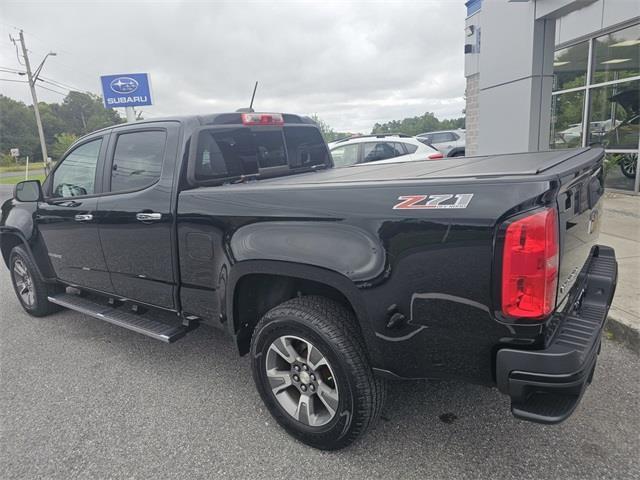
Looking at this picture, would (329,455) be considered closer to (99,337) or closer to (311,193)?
(311,193)

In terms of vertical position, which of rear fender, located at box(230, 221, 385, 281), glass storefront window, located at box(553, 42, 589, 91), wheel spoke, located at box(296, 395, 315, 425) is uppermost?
glass storefront window, located at box(553, 42, 589, 91)

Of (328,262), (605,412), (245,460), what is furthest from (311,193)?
(605,412)

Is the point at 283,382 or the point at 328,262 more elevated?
the point at 328,262

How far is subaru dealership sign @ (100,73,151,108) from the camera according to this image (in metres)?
21.7

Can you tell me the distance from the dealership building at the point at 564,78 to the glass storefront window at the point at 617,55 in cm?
2

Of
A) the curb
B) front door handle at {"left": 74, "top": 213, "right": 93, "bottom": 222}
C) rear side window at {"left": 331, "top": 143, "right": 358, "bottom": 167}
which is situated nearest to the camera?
the curb

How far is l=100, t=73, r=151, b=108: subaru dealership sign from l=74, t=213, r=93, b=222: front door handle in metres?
20.5

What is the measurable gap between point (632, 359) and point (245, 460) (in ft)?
9.16

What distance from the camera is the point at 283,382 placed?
2.57m

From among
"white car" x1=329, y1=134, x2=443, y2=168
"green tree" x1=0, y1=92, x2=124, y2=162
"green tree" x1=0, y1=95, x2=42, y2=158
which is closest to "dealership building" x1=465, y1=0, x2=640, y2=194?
"white car" x1=329, y1=134, x2=443, y2=168

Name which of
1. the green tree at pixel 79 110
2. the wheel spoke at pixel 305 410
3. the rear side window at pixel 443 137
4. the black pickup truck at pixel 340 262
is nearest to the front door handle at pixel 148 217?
the black pickup truck at pixel 340 262

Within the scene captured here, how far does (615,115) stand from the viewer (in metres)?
9.47

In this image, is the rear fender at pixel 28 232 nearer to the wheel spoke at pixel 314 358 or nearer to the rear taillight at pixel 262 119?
the rear taillight at pixel 262 119

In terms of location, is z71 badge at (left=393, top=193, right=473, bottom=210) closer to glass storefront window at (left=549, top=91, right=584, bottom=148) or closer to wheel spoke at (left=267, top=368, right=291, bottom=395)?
wheel spoke at (left=267, top=368, right=291, bottom=395)
